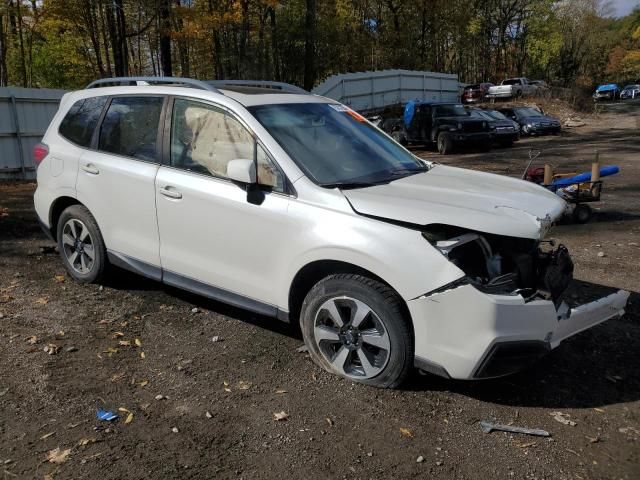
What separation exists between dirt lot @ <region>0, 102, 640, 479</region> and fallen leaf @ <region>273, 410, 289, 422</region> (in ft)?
0.07

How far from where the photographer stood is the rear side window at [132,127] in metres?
4.53

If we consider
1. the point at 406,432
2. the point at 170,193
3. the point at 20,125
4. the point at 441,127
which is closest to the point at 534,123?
the point at 441,127

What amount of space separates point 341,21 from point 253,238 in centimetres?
3905

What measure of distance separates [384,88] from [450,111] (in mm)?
9985

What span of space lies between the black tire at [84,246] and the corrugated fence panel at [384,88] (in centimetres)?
2043

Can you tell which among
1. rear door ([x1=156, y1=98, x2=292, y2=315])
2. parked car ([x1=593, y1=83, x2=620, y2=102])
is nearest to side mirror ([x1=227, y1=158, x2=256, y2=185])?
rear door ([x1=156, y1=98, x2=292, y2=315])

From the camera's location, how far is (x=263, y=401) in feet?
11.3

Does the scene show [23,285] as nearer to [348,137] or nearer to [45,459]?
[45,459]

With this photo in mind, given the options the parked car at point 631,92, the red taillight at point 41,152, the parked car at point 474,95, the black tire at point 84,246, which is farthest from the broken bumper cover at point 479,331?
the parked car at point 631,92

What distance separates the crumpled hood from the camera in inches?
127

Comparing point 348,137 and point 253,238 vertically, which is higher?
point 348,137

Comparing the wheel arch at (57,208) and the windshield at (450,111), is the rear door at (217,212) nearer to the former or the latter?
the wheel arch at (57,208)

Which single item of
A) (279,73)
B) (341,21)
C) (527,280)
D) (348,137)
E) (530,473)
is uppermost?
(341,21)

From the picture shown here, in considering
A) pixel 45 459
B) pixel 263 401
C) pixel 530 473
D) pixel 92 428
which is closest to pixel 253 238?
pixel 263 401
